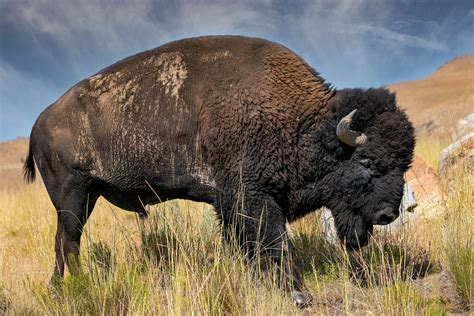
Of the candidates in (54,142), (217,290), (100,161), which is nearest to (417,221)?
(217,290)

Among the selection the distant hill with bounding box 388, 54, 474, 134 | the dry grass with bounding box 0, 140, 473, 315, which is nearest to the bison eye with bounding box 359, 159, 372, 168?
the dry grass with bounding box 0, 140, 473, 315

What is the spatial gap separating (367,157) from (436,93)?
199 feet

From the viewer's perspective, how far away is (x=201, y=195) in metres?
4.37

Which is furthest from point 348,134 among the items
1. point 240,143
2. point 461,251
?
point 461,251

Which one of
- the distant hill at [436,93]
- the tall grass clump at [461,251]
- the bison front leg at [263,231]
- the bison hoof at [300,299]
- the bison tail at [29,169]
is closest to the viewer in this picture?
the tall grass clump at [461,251]

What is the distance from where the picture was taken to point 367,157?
13.8 feet

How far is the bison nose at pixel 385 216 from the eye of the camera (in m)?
4.16

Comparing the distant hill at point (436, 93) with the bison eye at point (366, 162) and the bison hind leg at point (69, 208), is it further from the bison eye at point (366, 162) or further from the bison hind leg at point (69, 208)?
the bison hind leg at point (69, 208)

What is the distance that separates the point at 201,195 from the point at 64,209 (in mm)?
1461

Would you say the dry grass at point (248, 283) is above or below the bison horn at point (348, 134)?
below

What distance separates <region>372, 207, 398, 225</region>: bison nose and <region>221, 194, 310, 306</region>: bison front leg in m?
0.83

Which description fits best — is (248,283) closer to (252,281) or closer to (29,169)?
(252,281)

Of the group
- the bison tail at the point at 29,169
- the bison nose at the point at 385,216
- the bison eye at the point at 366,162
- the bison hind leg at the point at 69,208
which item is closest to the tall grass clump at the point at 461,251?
the bison nose at the point at 385,216

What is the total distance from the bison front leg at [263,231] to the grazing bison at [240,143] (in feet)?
0.03
